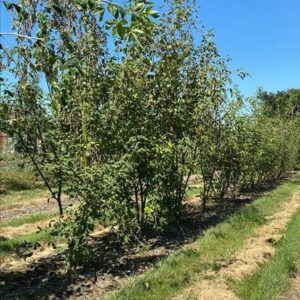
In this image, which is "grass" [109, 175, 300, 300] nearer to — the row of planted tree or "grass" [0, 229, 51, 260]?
the row of planted tree

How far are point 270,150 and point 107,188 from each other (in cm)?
1475

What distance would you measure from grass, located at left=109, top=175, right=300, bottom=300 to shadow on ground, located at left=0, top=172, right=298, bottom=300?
475 millimetres

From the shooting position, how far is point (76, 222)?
6.19m

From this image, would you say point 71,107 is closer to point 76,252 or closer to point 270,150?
point 76,252

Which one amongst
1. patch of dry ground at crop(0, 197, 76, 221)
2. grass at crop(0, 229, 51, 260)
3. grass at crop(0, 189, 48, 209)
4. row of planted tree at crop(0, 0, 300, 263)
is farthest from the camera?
grass at crop(0, 189, 48, 209)

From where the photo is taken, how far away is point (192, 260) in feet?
23.9

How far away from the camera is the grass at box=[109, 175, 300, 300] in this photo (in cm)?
576

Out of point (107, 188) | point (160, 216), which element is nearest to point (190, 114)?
point (160, 216)

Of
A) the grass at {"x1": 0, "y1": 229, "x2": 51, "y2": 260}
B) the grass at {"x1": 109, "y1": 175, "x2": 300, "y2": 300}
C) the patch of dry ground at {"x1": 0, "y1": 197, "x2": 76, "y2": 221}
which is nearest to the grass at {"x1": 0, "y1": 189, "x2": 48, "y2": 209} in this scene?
the patch of dry ground at {"x1": 0, "y1": 197, "x2": 76, "y2": 221}

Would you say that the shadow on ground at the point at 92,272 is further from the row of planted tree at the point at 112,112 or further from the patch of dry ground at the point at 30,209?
the patch of dry ground at the point at 30,209

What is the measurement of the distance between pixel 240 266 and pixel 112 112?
297 centimetres

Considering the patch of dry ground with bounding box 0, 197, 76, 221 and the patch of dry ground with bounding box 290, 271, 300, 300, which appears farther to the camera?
the patch of dry ground with bounding box 0, 197, 76, 221

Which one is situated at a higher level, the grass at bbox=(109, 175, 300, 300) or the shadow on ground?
the grass at bbox=(109, 175, 300, 300)

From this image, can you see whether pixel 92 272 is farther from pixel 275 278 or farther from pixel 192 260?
pixel 275 278
